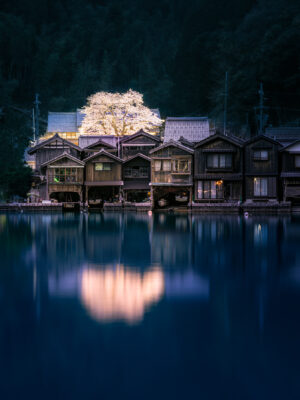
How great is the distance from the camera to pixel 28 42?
73.4m

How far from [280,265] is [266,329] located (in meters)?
5.16

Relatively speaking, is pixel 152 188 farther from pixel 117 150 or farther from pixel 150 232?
pixel 150 232

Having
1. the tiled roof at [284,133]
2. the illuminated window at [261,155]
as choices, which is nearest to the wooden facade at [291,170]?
the illuminated window at [261,155]

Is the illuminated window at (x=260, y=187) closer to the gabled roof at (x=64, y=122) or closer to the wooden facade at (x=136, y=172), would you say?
the wooden facade at (x=136, y=172)

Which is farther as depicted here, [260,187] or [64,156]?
[64,156]

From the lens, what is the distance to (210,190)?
36.0 meters

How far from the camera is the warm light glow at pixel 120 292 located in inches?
261

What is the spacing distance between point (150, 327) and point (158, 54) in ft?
258

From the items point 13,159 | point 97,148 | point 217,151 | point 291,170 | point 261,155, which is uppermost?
point 97,148

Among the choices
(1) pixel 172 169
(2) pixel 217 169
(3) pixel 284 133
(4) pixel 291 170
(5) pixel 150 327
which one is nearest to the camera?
(5) pixel 150 327

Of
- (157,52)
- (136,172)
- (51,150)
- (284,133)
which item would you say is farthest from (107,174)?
(157,52)

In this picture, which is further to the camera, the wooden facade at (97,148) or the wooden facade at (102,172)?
the wooden facade at (97,148)

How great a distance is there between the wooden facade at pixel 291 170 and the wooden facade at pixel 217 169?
3.23 metres

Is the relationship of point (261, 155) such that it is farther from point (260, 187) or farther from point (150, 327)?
point (150, 327)
